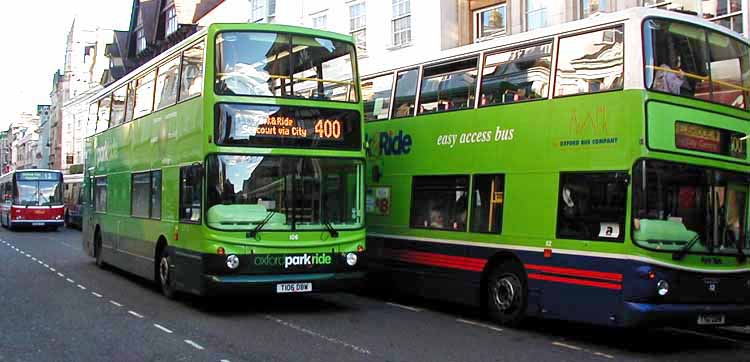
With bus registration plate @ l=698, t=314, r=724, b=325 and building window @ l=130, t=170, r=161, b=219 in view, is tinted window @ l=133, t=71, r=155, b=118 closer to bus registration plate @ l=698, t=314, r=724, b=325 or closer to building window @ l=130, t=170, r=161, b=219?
building window @ l=130, t=170, r=161, b=219

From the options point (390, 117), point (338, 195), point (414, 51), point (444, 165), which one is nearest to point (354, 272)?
point (338, 195)

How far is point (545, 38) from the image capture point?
454 inches

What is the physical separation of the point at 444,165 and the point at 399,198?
136 centimetres

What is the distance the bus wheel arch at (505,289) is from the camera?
11.5 metres

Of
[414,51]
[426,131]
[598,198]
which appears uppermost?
[414,51]

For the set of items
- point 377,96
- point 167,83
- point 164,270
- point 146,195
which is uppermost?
point 167,83

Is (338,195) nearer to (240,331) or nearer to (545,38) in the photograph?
(240,331)

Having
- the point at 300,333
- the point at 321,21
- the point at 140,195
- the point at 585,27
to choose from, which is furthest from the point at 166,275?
the point at 321,21

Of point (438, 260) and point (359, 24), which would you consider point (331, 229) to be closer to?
point (438, 260)

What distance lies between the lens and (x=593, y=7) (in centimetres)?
2030

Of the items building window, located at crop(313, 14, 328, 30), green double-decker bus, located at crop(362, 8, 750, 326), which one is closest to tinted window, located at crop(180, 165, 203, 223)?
green double-decker bus, located at crop(362, 8, 750, 326)

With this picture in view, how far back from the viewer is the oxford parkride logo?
14.1 metres

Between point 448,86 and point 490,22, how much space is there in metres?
11.1

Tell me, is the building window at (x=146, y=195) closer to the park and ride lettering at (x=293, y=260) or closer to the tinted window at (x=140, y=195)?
the tinted window at (x=140, y=195)
